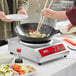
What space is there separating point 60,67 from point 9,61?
0.41 m

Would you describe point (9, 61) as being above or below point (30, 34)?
below

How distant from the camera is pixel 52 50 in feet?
5.41

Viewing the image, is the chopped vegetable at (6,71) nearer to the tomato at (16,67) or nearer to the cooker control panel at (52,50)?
the tomato at (16,67)

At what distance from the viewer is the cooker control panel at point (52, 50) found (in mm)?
1583

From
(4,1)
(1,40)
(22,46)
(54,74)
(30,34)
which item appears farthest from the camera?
(1,40)

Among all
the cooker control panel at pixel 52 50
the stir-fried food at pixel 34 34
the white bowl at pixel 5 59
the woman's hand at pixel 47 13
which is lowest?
the white bowl at pixel 5 59

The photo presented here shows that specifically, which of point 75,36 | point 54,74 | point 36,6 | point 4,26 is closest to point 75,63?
point 54,74

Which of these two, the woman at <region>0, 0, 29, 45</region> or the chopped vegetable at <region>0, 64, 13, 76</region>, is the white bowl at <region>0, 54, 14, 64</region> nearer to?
the chopped vegetable at <region>0, 64, 13, 76</region>

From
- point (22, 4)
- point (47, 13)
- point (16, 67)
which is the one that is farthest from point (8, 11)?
point (16, 67)

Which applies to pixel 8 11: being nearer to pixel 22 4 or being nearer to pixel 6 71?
pixel 22 4

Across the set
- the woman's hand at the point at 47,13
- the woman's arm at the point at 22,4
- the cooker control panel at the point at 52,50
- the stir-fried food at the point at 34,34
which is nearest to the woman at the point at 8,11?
the woman's arm at the point at 22,4

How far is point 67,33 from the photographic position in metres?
2.42

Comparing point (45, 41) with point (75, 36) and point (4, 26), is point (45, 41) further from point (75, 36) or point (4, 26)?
point (4, 26)

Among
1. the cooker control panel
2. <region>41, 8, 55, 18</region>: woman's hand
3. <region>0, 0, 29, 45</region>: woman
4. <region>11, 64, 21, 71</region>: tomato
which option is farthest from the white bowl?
<region>0, 0, 29, 45</region>: woman
